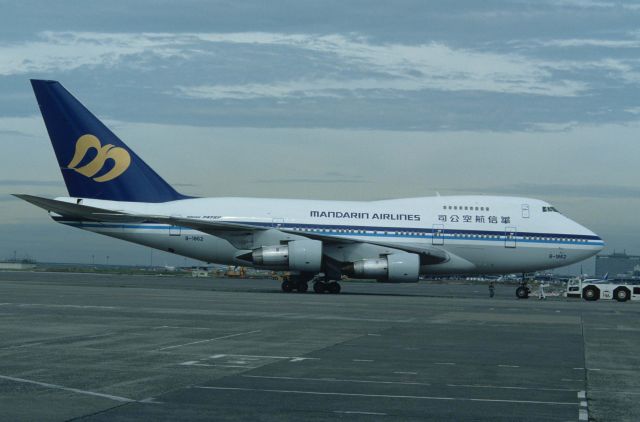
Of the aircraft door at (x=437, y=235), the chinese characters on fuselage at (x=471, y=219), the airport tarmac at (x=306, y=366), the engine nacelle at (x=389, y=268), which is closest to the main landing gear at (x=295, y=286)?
the engine nacelle at (x=389, y=268)

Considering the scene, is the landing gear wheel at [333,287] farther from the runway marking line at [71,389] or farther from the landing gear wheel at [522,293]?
the runway marking line at [71,389]

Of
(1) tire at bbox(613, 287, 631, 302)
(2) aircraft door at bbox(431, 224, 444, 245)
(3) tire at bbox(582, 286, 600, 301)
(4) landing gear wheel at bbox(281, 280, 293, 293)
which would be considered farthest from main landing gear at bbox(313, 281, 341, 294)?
(1) tire at bbox(613, 287, 631, 302)

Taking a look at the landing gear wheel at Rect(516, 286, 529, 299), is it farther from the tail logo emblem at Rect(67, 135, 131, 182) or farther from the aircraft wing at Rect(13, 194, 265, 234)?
the tail logo emblem at Rect(67, 135, 131, 182)

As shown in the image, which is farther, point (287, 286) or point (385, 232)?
point (287, 286)

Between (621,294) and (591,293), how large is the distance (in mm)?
1541

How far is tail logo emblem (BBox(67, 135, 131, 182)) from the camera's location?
150 feet

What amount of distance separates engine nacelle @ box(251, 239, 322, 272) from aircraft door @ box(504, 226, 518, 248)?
9478 mm

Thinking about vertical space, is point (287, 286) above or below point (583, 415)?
above

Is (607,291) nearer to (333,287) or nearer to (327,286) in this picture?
(333,287)

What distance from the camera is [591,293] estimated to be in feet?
168

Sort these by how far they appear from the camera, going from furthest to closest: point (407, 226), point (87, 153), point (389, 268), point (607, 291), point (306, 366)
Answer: point (607, 291) < point (407, 226) < point (87, 153) < point (389, 268) < point (306, 366)

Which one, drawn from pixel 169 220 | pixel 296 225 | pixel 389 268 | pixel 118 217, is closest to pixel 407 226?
pixel 389 268

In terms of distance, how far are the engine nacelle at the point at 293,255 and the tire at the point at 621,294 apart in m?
17.4

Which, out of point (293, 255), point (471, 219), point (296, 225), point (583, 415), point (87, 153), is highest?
point (87, 153)
